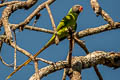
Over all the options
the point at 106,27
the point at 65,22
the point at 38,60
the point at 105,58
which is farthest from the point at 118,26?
the point at 65,22

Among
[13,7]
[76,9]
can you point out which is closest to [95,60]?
[13,7]

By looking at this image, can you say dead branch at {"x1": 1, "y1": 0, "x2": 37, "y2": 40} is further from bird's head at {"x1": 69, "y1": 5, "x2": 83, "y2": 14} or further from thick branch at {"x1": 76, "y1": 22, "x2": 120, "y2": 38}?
bird's head at {"x1": 69, "y1": 5, "x2": 83, "y2": 14}

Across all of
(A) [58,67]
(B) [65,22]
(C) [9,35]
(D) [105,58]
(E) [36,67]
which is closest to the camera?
(E) [36,67]

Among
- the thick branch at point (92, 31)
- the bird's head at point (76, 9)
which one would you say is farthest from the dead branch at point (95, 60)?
the bird's head at point (76, 9)

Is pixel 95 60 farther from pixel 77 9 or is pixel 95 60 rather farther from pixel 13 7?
pixel 77 9

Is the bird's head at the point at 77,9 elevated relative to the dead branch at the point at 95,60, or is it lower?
elevated

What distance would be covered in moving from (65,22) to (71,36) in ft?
9.00

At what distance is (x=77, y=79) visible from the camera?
4535mm

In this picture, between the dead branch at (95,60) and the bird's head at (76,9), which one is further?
the bird's head at (76,9)

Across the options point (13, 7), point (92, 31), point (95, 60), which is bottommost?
point (95, 60)

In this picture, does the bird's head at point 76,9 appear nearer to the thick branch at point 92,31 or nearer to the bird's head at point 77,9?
the bird's head at point 77,9

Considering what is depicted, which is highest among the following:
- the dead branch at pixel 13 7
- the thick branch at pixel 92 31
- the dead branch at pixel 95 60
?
the dead branch at pixel 13 7

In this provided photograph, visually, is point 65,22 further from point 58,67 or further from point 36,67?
point 36,67

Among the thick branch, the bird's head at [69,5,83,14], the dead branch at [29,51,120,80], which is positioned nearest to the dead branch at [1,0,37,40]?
the thick branch
